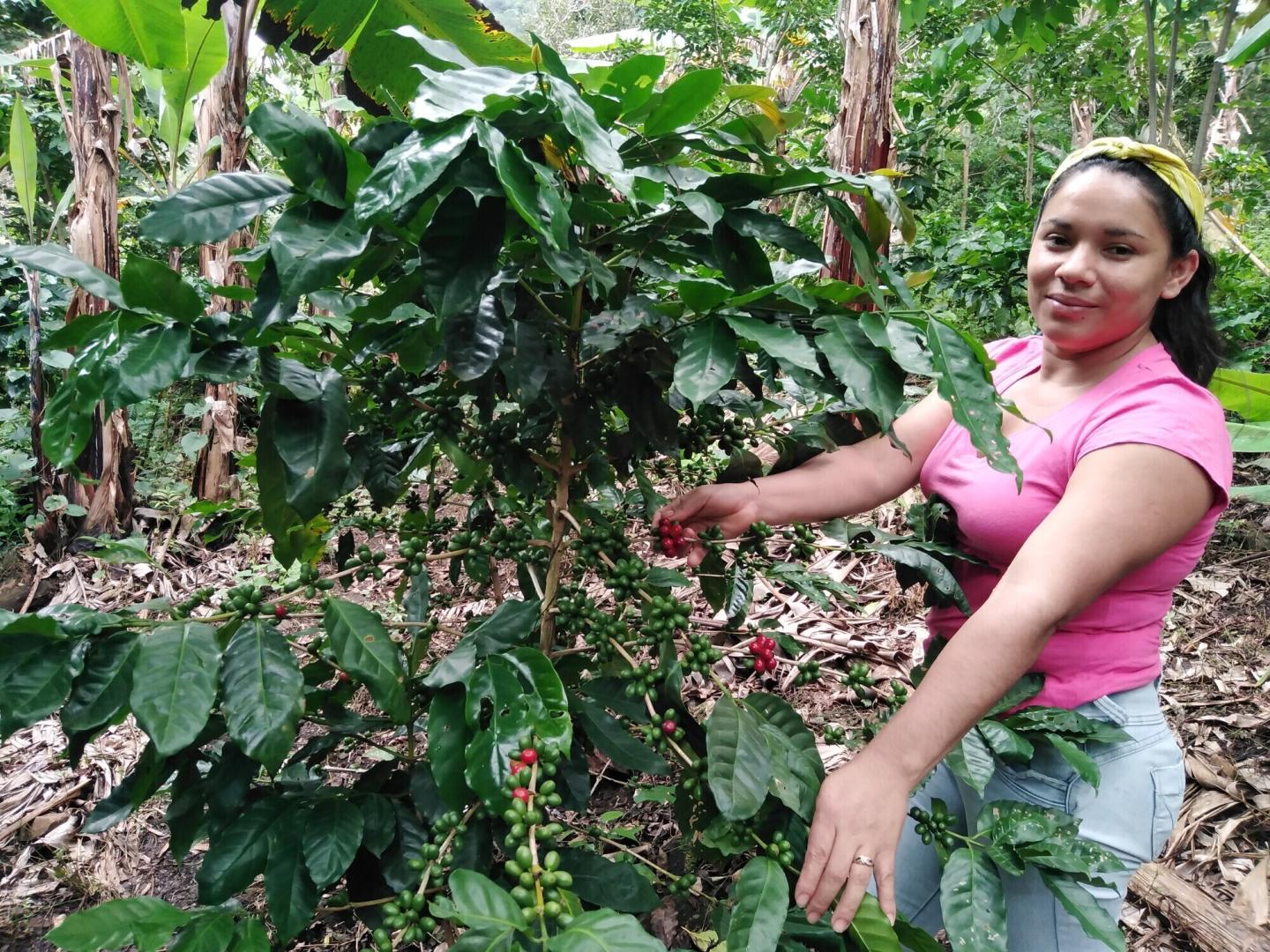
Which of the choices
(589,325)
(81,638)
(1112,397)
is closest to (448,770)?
(81,638)

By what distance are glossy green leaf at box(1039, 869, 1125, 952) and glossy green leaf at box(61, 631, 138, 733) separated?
1.01m

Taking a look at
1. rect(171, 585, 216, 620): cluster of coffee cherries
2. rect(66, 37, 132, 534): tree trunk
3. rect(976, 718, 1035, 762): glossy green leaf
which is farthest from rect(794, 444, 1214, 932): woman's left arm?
rect(66, 37, 132, 534): tree trunk

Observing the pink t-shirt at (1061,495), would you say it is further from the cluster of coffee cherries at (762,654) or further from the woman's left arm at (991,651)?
the cluster of coffee cherries at (762,654)

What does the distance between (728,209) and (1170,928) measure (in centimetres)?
195

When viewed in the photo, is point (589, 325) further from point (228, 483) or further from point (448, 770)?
point (228, 483)

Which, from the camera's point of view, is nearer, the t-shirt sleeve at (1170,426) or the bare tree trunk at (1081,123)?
the t-shirt sleeve at (1170,426)

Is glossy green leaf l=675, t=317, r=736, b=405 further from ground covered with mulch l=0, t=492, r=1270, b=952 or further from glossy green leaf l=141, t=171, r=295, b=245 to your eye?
ground covered with mulch l=0, t=492, r=1270, b=952

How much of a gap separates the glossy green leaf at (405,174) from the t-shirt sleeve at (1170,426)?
895 mm

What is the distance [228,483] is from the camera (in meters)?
3.91

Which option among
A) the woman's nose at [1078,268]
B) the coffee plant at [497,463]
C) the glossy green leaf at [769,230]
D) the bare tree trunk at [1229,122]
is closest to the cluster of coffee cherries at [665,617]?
the coffee plant at [497,463]

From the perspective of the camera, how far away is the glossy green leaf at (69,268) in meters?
0.71

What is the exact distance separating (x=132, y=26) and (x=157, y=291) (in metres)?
1.33

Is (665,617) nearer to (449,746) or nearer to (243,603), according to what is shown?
(449,746)

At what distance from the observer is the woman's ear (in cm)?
118
